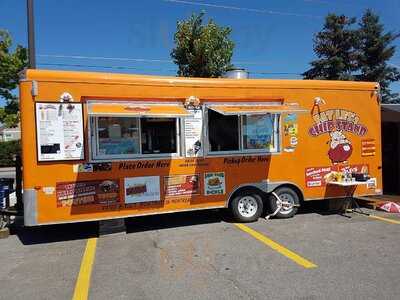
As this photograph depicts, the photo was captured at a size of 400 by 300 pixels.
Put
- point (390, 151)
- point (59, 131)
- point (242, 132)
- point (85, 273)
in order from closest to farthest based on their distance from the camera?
point (85, 273) → point (59, 131) → point (242, 132) → point (390, 151)

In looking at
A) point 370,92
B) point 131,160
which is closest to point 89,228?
point 131,160

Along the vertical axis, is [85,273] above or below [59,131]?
below

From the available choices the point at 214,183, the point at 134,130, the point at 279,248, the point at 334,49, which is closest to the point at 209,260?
the point at 279,248

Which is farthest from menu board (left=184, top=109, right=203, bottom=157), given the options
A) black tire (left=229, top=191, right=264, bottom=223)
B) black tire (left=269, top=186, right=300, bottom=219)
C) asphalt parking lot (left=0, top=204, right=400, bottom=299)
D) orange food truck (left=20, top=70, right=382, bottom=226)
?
black tire (left=269, top=186, right=300, bottom=219)

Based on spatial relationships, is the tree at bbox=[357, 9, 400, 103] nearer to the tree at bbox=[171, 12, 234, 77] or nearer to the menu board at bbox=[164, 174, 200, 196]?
the tree at bbox=[171, 12, 234, 77]

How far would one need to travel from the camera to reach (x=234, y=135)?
915 cm

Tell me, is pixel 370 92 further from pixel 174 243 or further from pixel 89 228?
pixel 89 228

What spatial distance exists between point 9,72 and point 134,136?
1487cm

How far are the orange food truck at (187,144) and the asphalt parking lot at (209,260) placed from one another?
59cm

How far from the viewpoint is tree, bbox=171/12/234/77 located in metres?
16.0

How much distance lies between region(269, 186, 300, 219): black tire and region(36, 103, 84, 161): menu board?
3.94m

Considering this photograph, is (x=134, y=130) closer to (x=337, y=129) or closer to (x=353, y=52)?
(x=337, y=129)

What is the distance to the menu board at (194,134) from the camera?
8.68 m

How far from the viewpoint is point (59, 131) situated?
25.5 ft
